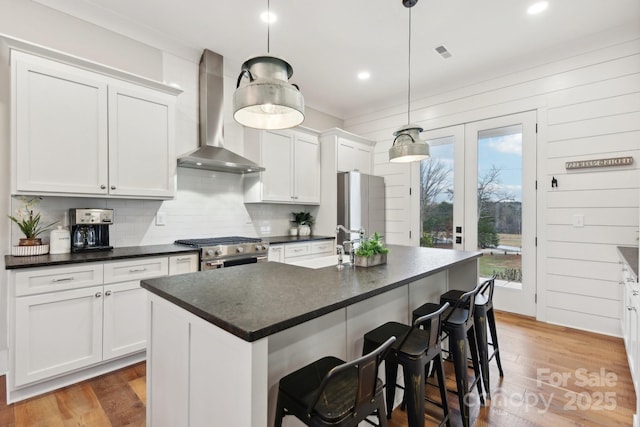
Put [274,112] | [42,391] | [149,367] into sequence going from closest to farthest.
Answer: [149,367] → [274,112] → [42,391]

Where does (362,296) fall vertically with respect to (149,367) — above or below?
above

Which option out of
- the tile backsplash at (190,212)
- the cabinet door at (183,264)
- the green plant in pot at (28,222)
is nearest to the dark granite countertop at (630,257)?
the cabinet door at (183,264)

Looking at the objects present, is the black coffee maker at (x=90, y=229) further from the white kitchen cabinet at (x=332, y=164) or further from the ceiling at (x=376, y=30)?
the white kitchen cabinet at (x=332, y=164)

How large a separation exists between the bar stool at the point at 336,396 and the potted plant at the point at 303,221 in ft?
10.8

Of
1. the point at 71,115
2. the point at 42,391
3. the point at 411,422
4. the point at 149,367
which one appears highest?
the point at 71,115

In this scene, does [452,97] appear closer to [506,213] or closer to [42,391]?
[506,213]

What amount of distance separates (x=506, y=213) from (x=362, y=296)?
317 centimetres

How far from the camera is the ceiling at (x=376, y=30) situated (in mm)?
2709

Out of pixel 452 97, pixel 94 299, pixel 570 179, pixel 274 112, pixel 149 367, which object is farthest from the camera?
pixel 452 97

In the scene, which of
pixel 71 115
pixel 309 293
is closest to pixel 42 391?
pixel 71 115

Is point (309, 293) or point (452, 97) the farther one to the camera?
point (452, 97)

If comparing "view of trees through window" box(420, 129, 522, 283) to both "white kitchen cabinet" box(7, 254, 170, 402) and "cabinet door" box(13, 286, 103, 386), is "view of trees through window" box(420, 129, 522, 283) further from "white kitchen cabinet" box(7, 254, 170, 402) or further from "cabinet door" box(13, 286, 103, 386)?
"cabinet door" box(13, 286, 103, 386)

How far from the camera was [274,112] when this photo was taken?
1.77m

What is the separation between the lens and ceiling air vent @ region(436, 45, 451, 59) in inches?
133
